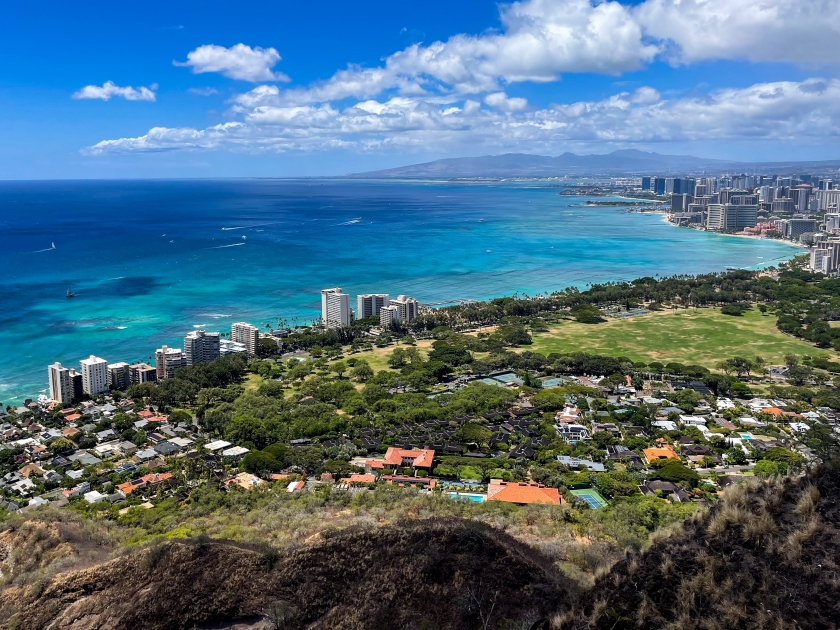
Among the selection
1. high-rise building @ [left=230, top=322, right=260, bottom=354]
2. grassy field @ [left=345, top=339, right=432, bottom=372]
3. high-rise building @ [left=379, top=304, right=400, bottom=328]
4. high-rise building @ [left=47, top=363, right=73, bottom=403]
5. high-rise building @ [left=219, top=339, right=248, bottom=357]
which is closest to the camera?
high-rise building @ [left=47, top=363, right=73, bottom=403]

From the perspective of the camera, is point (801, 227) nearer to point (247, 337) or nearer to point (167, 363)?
point (247, 337)

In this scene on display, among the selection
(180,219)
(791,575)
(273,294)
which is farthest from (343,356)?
(180,219)

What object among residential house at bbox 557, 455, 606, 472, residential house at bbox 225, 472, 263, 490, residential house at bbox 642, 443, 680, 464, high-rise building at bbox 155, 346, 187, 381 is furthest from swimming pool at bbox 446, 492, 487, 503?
high-rise building at bbox 155, 346, 187, 381

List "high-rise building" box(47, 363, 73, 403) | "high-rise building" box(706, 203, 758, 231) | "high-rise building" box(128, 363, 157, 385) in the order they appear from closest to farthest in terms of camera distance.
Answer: "high-rise building" box(47, 363, 73, 403)
"high-rise building" box(128, 363, 157, 385)
"high-rise building" box(706, 203, 758, 231)

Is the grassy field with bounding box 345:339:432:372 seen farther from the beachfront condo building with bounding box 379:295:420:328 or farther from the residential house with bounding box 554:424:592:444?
the residential house with bounding box 554:424:592:444

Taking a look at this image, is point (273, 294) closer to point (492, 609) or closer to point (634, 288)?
point (634, 288)

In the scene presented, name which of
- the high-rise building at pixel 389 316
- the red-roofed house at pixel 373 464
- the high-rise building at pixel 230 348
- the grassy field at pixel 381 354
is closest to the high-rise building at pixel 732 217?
the high-rise building at pixel 389 316
